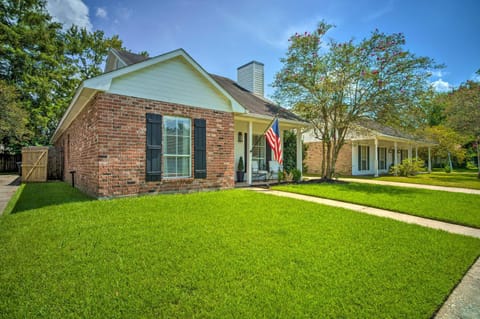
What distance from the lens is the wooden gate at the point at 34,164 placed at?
464 inches

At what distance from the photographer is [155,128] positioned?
6734mm

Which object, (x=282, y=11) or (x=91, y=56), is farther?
(x=91, y=56)

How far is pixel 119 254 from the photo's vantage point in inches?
117

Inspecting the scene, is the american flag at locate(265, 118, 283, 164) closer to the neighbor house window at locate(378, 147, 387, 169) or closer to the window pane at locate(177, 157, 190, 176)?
the window pane at locate(177, 157, 190, 176)

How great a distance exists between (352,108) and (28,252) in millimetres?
12561

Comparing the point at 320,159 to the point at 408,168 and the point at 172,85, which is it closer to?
the point at 408,168

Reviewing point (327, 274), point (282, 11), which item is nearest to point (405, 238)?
point (327, 274)

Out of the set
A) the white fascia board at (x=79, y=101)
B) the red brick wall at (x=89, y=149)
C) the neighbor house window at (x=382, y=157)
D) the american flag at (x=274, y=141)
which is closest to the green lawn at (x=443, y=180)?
the neighbor house window at (x=382, y=157)

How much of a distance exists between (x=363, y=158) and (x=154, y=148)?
18.3 meters

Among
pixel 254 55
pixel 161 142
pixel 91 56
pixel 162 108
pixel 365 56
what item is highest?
Result: pixel 91 56

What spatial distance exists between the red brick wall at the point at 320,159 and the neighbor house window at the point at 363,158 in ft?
3.92

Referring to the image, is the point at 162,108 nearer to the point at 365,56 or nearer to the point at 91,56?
the point at 365,56

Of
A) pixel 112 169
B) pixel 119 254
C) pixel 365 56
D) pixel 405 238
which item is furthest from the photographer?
pixel 365 56

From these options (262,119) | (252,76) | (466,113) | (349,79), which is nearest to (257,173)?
(262,119)
